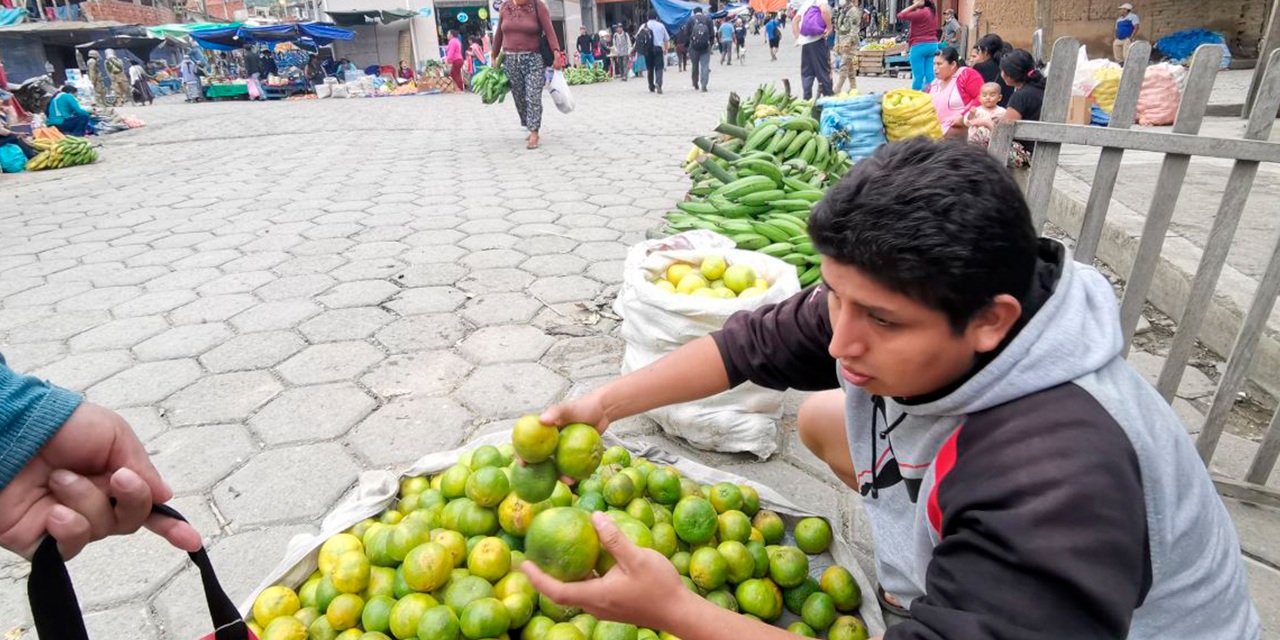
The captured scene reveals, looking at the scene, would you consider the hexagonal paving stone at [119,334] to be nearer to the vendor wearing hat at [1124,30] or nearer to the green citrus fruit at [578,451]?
the green citrus fruit at [578,451]

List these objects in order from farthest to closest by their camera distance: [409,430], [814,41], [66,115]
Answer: [66,115], [814,41], [409,430]

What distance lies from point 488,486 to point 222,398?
6.22ft

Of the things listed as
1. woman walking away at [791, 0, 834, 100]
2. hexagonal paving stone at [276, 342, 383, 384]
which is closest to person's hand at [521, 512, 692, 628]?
hexagonal paving stone at [276, 342, 383, 384]

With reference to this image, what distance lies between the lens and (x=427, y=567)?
1.77 m

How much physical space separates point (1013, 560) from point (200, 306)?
14.8 feet

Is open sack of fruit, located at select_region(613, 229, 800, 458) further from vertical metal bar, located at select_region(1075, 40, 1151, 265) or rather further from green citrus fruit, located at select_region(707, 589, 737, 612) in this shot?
vertical metal bar, located at select_region(1075, 40, 1151, 265)

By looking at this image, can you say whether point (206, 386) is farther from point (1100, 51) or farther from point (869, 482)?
point (1100, 51)

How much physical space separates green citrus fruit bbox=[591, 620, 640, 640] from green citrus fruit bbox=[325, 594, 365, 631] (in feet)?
2.01

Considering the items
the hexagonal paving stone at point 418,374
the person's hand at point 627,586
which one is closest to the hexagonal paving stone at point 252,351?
the hexagonal paving stone at point 418,374

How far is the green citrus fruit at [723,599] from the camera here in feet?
6.05

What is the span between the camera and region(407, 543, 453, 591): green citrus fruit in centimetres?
177

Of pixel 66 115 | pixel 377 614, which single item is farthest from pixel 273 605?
pixel 66 115

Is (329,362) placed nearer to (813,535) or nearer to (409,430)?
(409,430)

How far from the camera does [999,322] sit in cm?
114
